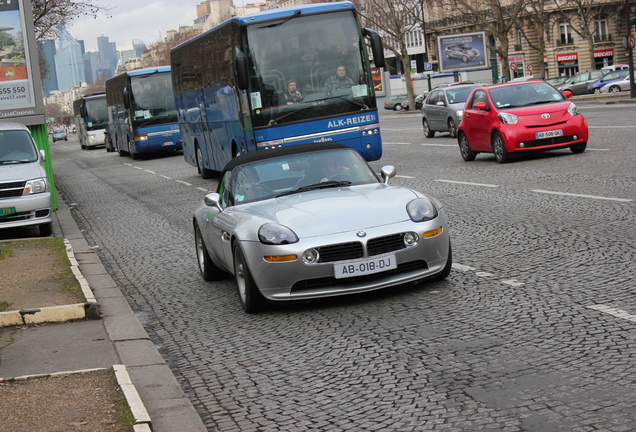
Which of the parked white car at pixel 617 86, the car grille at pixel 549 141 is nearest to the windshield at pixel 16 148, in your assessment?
the car grille at pixel 549 141

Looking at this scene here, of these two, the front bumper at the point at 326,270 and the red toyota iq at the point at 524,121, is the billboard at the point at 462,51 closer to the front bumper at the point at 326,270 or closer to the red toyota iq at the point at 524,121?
the red toyota iq at the point at 524,121

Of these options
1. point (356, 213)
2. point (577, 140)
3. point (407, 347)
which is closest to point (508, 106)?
point (577, 140)

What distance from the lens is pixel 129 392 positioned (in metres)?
5.09

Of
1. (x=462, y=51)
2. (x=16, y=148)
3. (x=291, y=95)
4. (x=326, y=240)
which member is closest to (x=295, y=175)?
(x=326, y=240)

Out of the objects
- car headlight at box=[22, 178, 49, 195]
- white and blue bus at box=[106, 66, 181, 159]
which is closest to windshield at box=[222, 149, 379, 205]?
car headlight at box=[22, 178, 49, 195]

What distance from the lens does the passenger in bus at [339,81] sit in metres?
18.4

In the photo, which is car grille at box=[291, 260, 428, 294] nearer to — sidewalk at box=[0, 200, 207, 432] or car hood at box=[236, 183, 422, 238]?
car hood at box=[236, 183, 422, 238]

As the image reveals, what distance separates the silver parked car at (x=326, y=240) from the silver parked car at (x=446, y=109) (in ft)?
65.1

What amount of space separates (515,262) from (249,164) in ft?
8.47

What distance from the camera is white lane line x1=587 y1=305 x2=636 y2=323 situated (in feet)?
19.5

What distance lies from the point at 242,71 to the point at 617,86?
38.5 meters

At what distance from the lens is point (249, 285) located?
7.26 meters

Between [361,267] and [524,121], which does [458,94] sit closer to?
[524,121]

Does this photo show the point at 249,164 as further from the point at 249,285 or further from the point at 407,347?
the point at 407,347
